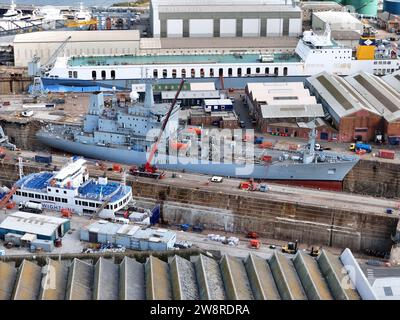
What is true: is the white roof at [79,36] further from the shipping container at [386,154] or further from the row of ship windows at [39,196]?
the row of ship windows at [39,196]

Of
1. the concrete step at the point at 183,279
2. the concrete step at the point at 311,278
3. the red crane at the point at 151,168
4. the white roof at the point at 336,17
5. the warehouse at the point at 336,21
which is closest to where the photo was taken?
the concrete step at the point at 183,279

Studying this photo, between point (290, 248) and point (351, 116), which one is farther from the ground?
point (351, 116)

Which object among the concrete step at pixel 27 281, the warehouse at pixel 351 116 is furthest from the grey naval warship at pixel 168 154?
the concrete step at pixel 27 281

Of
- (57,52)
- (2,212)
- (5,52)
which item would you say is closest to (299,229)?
(2,212)

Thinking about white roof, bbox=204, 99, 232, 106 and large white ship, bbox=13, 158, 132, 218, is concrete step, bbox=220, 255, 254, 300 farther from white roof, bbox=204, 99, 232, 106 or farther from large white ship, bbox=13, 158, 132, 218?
white roof, bbox=204, 99, 232, 106

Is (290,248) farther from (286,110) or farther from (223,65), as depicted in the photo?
(223,65)

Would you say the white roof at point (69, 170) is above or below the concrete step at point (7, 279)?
above

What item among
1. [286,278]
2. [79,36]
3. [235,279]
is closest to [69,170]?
[235,279]
